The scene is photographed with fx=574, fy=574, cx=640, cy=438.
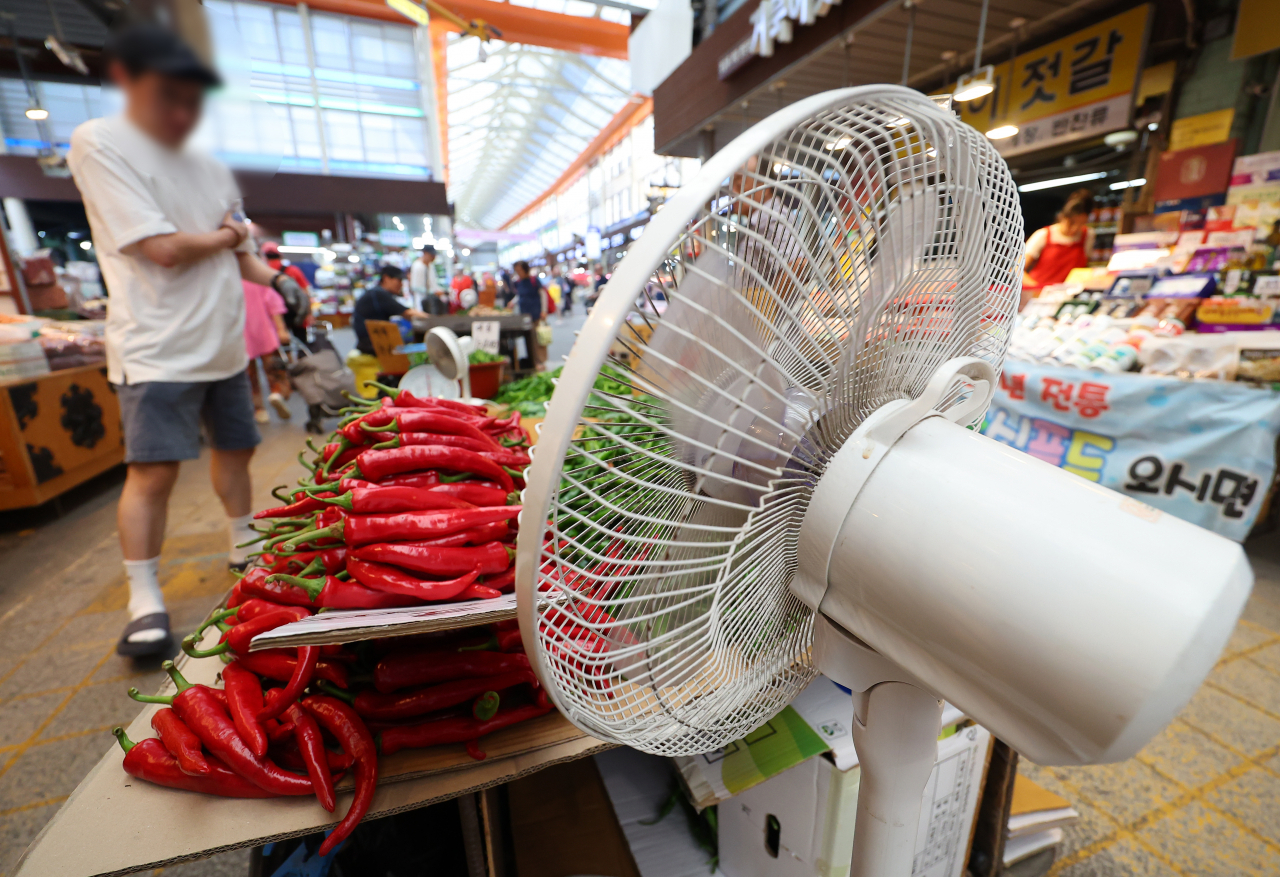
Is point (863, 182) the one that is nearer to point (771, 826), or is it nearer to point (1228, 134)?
point (771, 826)

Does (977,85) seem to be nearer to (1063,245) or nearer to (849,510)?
(1063,245)

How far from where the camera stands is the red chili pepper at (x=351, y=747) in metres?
0.76

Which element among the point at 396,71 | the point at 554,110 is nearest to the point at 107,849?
the point at 396,71

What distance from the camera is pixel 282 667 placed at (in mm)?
996

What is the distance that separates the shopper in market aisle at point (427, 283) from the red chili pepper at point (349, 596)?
238 inches

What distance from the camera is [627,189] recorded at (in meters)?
24.6

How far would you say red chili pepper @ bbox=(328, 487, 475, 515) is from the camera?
1.02 meters

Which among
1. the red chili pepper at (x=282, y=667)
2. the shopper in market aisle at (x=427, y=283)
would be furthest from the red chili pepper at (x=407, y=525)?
the shopper in market aisle at (x=427, y=283)

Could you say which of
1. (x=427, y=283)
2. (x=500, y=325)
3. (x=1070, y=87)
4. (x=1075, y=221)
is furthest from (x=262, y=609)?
(x=427, y=283)

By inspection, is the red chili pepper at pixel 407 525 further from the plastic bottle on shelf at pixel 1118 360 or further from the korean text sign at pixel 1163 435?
the plastic bottle on shelf at pixel 1118 360

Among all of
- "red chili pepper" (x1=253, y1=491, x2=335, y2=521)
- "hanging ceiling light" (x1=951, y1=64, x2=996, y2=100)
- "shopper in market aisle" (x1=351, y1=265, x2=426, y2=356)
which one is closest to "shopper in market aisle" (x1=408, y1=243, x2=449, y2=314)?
"shopper in market aisle" (x1=351, y1=265, x2=426, y2=356)

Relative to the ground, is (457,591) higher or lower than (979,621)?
lower

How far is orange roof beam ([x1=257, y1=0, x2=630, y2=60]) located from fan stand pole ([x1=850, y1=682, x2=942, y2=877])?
11.2m

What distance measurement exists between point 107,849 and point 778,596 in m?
0.87
